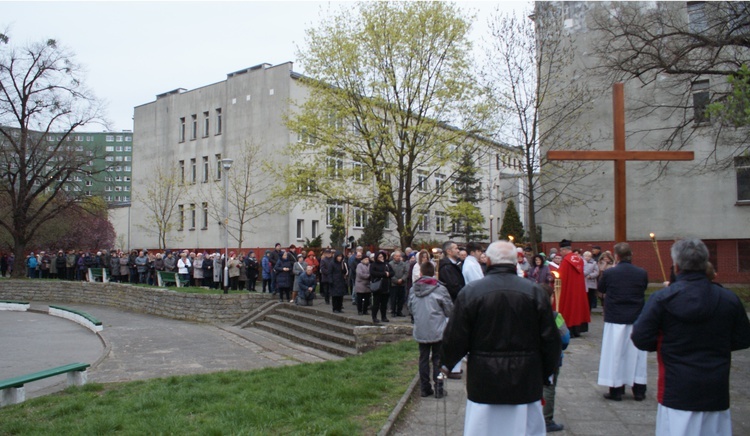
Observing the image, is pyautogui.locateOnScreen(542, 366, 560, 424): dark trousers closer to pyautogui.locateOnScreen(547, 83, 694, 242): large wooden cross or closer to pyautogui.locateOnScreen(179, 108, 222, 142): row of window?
pyautogui.locateOnScreen(547, 83, 694, 242): large wooden cross

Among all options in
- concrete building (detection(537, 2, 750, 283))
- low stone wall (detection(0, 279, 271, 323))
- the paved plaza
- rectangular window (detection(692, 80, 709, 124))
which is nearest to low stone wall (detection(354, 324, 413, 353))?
the paved plaza

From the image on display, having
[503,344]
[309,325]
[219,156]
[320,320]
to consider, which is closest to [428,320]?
[503,344]

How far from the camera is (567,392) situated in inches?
306

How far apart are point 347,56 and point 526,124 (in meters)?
6.87

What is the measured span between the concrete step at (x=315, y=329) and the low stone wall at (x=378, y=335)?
884 mm

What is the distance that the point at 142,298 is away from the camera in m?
24.1

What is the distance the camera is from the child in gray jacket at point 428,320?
7.57 meters

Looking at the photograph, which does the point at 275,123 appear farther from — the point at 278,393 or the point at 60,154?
the point at 278,393

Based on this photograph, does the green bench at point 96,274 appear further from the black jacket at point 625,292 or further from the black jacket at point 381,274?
the black jacket at point 625,292

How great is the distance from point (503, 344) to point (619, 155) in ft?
18.4

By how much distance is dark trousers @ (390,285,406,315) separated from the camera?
1634 cm

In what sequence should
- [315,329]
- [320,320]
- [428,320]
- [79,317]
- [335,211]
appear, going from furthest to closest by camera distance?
[335,211], [79,317], [320,320], [315,329], [428,320]

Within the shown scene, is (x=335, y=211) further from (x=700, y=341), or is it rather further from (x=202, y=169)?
(x=700, y=341)

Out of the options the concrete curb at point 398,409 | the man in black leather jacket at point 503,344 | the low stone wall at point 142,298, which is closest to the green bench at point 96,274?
the low stone wall at point 142,298
